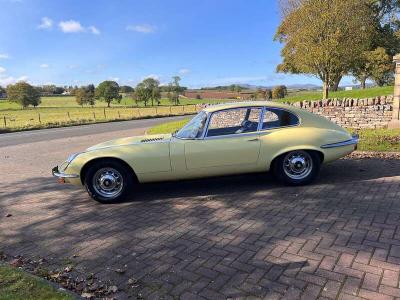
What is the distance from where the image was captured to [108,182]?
556 cm

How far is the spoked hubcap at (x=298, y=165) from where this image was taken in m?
5.72

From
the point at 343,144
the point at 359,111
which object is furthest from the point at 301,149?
the point at 359,111

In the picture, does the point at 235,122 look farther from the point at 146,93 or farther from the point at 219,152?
A: the point at 146,93

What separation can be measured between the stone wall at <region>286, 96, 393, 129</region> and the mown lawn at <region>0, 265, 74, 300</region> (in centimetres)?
1118

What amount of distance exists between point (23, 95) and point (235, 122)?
283 feet

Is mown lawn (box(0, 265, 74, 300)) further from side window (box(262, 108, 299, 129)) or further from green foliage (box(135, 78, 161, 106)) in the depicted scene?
green foliage (box(135, 78, 161, 106))

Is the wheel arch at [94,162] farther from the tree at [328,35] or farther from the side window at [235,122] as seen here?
the tree at [328,35]

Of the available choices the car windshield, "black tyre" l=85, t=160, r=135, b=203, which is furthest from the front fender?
the car windshield

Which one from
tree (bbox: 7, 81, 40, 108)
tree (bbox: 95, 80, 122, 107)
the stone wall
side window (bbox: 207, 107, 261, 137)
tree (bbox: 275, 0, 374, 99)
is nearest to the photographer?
side window (bbox: 207, 107, 261, 137)

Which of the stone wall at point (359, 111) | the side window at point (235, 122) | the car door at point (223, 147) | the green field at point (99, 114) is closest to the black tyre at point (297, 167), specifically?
the car door at point (223, 147)

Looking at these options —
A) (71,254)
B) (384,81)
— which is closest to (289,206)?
(71,254)

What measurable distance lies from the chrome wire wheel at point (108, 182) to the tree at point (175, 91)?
81.5m

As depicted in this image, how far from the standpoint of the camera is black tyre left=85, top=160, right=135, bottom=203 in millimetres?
5488

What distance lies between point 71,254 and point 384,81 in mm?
40557
